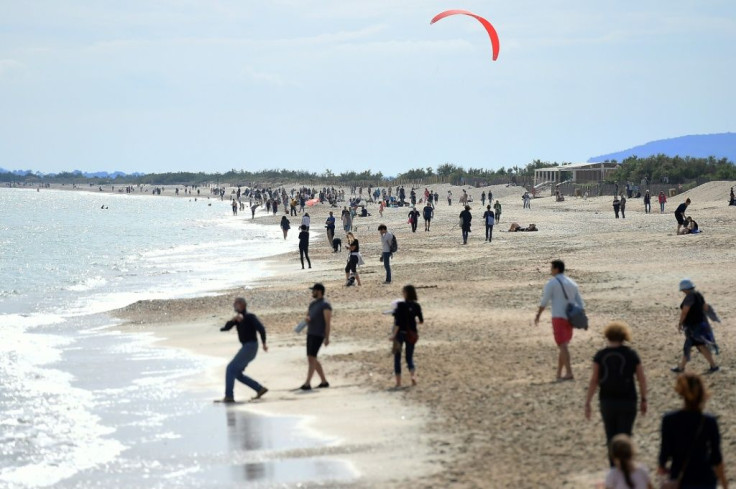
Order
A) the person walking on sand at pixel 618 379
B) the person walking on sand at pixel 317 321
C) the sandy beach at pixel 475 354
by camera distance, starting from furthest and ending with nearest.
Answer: the person walking on sand at pixel 317 321
the sandy beach at pixel 475 354
the person walking on sand at pixel 618 379

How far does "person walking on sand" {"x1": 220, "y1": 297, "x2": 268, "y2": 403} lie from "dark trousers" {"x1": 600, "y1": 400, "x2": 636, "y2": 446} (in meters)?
5.49

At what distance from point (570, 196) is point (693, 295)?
6825 cm

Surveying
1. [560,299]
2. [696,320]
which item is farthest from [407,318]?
[696,320]

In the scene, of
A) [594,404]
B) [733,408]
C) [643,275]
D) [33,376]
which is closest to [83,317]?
[33,376]

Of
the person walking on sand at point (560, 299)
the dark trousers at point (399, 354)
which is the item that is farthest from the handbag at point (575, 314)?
the dark trousers at point (399, 354)

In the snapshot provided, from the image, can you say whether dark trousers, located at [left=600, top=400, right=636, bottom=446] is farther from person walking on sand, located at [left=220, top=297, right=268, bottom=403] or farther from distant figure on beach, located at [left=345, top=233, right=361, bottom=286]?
distant figure on beach, located at [left=345, top=233, right=361, bottom=286]

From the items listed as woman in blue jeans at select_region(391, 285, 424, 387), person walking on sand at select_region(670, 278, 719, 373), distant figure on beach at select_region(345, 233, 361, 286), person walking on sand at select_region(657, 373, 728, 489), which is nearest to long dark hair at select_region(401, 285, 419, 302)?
woman in blue jeans at select_region(391, 285, 424, 387)

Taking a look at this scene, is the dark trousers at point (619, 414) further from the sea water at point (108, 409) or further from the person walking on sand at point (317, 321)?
the person walking on sand at point (317, 321)

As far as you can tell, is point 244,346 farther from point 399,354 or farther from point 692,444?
point 692,444

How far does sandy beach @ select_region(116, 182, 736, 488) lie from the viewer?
32.4 feet

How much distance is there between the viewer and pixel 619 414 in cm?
800

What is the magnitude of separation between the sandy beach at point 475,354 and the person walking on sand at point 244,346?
332 mm

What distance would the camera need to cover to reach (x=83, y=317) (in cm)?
2364

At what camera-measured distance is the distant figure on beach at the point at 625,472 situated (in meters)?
5.97
